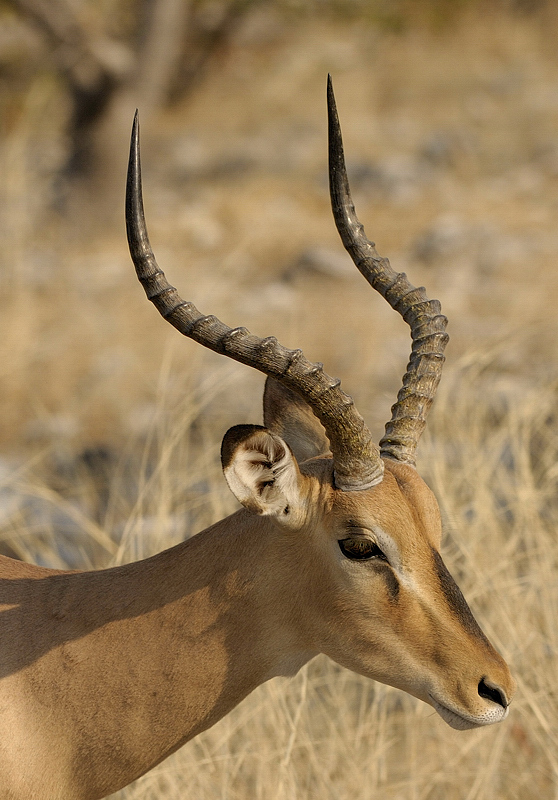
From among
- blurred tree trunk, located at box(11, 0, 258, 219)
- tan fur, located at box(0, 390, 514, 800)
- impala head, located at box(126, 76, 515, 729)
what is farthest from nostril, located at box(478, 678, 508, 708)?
blurred tree trunk, located at box(11, 0, 258, 219)

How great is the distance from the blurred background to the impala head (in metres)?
1.39

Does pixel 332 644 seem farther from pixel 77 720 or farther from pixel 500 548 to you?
pixel 500 548

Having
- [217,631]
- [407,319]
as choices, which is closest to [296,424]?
[407,319]

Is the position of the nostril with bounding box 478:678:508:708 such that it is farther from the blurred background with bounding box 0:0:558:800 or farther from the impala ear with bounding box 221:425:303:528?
the blurred background with bounding box 0:0:558:800

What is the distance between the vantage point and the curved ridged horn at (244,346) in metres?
2.86

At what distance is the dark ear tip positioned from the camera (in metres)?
2.94

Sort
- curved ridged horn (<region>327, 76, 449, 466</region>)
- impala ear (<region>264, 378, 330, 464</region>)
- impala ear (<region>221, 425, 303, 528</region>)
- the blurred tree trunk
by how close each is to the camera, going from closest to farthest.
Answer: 1. impala ear (<region>221, 425, 303, 528</region>)
2. curved ridged horn (<region>327, 76, 449, 466</region>)
3. impala ear (<region>264, 378, 330, 464</region>)
4. the blurred tree trunk

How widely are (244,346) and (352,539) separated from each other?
2.25 feet

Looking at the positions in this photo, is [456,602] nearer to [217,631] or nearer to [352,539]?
[352,539]

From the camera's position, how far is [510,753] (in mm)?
4992

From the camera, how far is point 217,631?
3199mm

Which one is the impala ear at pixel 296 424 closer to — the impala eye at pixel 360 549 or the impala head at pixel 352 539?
the impala head at pixel 352 539

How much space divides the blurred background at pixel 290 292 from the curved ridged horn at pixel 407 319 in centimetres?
159

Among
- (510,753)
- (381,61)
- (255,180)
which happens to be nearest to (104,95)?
(255,180)
